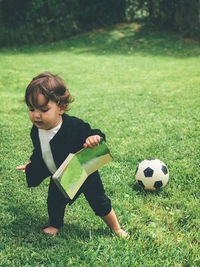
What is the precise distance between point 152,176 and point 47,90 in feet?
5.15

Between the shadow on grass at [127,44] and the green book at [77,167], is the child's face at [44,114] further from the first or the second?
the shadow on grass at [127,44]

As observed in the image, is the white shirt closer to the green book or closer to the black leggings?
the black leggings

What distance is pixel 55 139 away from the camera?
86.8 inches

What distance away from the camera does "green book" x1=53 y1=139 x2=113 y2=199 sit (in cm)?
184

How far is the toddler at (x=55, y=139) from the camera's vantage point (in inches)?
82.4

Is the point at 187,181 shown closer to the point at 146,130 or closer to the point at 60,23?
the point at 146,130

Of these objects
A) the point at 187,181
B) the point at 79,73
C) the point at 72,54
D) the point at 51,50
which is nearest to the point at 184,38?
the point at 72,54

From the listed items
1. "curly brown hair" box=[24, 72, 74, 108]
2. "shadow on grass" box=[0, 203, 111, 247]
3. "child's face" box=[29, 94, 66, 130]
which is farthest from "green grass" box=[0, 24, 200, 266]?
"curly brown hair" box=[24, 72, 74, 108]

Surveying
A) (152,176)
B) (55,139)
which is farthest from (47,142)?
(152,176)

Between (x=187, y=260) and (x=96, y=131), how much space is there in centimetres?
124

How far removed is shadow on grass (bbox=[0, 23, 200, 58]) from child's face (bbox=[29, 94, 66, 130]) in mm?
11768

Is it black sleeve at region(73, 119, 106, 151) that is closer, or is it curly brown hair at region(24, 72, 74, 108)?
curly brown hair at region(24, 72, 74, 108)

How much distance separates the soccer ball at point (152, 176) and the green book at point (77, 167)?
1.17 metres

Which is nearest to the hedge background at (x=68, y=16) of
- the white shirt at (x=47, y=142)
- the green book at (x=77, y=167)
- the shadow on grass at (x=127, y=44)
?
the shadow on grass at (x=127, y=44)
